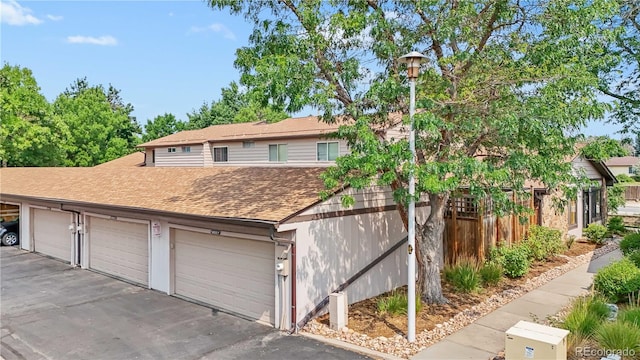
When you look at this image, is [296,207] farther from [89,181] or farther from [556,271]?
[89,181]

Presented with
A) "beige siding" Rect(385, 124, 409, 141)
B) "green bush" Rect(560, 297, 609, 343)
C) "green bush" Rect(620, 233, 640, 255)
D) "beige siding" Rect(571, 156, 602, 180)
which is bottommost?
"green bush" Rect(560, 297, 609, 343)

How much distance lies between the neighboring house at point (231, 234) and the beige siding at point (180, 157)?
8.07m

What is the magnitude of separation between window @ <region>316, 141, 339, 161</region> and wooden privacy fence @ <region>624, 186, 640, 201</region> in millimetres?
41403

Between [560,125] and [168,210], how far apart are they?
9036mm

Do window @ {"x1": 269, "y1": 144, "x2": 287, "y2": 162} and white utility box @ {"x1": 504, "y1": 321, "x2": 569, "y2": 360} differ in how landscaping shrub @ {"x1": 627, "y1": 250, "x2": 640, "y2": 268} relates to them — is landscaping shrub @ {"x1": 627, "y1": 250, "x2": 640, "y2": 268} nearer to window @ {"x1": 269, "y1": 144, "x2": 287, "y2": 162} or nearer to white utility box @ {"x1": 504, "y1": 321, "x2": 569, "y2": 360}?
white utility box @ {"x1": 504, "y1": 321, "x2": 569, "y2": 360}

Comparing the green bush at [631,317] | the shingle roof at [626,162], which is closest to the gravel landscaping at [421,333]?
the green bush at [631,317]

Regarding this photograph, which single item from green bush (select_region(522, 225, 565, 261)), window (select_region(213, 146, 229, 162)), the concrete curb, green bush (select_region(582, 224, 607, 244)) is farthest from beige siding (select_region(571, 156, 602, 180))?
window (select_region(213, 146, 229, 162))

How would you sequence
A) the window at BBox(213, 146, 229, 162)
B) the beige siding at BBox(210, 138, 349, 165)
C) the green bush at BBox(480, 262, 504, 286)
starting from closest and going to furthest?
1. the green bush at BBox(480, 262, 504, 286)
2. the beige siding at BBox(210, 138, 349, 165)
3. the window at BBox(213, 146, 229, 162)

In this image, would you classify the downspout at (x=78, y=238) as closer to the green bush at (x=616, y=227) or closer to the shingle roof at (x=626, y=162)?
the green bush at (x=616, y=227)

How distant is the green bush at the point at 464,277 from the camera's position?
10.6 m

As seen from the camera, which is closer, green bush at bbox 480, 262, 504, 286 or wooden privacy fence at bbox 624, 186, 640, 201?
green bush at bbox 480, 262, 504, 286

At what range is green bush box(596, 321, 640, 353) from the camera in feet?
21.0

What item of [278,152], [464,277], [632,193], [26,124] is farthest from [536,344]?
[632,193]

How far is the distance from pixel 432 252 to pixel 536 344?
379cm
